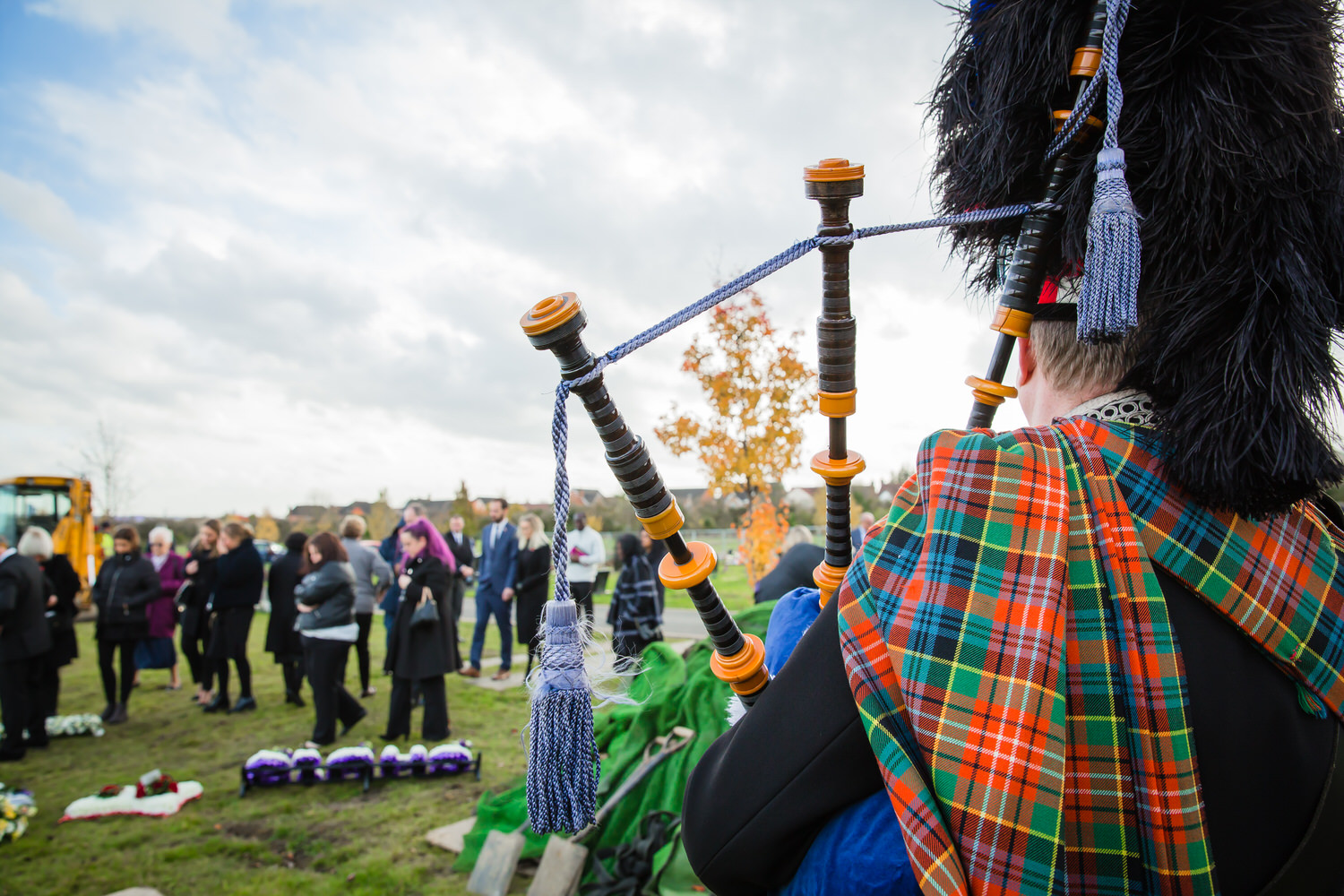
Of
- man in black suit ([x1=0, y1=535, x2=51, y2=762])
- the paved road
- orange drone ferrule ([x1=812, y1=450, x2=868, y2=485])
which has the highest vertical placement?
orange drone ferrule ([x1=812, y1=450, x2=868, y2=485])

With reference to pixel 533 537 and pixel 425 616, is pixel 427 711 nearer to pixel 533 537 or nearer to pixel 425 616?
pixel 425 616

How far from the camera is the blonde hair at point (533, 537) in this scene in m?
7.62

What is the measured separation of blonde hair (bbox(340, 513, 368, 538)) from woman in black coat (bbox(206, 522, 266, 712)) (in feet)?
2.66

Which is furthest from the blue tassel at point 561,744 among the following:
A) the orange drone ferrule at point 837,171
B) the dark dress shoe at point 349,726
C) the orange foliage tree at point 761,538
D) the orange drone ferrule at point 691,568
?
the orange foliage tree at point 761,538

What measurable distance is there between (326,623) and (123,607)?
2622 millimetres

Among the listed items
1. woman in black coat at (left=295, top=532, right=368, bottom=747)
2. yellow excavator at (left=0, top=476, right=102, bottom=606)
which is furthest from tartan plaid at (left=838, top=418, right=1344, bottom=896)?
yellow excavator at (left=0, top=476, right=102, bottom=606)

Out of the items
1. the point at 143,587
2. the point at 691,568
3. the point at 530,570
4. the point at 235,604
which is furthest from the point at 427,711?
the point at 691,568

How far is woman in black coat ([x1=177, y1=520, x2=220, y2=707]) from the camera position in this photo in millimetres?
7785

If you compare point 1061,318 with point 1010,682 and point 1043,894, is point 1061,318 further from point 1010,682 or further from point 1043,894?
point 1043,894

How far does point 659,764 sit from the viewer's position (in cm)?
424

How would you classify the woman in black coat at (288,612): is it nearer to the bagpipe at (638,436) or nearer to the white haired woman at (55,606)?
the white haired woman at (55,606)

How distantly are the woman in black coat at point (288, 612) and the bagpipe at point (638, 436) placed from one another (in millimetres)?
6594

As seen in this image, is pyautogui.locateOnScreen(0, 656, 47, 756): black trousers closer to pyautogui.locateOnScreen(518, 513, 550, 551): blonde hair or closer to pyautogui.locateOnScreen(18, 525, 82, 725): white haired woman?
pyautogui.locateOnScreen(18, 525, 82, 725): white haired woman

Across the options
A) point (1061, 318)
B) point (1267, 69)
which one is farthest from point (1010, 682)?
point (1267, 69)
